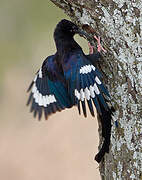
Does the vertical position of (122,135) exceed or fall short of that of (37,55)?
it falls short

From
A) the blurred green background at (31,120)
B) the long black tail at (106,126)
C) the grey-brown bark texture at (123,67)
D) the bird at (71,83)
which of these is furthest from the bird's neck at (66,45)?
the blurred green background at (31,120)

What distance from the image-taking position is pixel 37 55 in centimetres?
640

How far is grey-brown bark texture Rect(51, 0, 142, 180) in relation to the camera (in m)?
2.93

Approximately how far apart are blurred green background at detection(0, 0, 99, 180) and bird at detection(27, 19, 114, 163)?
1926mm

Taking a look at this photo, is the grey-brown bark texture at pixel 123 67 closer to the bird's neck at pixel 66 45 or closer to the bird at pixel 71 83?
the bird at pixel 71 83

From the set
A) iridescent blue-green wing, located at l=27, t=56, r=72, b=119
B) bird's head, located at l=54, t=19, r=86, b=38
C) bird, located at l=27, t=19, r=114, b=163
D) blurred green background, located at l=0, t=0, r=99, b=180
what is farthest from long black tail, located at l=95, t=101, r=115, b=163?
blurred green background, located at l=0, t=0, r=99, b=180

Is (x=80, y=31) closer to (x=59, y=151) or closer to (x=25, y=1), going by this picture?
(x=59, y=151)

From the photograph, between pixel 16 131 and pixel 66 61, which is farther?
pixel 16 131

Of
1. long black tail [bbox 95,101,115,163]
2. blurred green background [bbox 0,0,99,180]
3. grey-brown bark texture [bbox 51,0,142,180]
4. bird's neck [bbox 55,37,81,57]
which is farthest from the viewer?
blurred green background [bbox 0,0,99,180]

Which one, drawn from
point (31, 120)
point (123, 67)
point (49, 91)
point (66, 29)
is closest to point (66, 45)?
point (66, 29)

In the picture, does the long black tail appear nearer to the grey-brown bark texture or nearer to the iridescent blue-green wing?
the grey-brown bark texture

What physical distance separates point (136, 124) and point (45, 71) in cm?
73

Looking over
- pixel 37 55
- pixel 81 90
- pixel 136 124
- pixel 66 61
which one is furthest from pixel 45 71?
pixel 37 55

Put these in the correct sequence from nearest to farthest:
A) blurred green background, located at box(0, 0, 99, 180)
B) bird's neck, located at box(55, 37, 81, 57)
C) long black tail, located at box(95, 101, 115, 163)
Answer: long black tail, located at box(95, 101, 115, 163) → bird's neck, located at box(55, 37, 81, 57) → blurred green background, located at box(0, 0, 99, 180)
